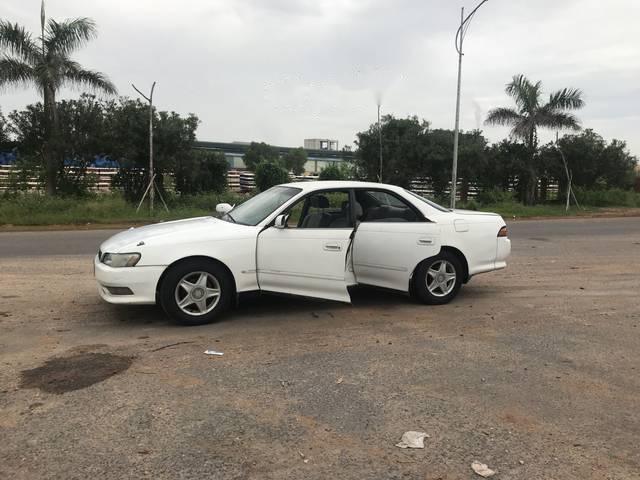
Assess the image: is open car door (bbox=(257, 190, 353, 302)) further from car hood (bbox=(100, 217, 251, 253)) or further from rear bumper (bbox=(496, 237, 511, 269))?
rear bumper (bbox=(496, 237, 511, 269))

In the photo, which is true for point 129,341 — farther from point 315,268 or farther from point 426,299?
point 426,299

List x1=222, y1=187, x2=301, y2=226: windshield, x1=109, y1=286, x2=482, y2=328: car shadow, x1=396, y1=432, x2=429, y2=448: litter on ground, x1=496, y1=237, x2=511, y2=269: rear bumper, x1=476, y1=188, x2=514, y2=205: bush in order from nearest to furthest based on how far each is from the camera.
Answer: x1=396, y1=432, x2=429, y2=448: litter on ground
x1=109, y1=286, x2=482, y2=328: car shadow
x1=222, y1=187, x2=301, y2=226: windshield
x1=496, y1=237, x2=511, y2=269: rear bumper
x1=476, y1=188, x2=514, y2=205: bush

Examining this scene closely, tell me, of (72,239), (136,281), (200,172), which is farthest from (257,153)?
(136,281)

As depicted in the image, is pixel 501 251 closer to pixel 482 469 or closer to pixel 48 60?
pixel 482 469

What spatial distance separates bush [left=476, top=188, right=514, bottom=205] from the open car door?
25303 mm

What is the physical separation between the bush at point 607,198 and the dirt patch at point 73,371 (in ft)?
110

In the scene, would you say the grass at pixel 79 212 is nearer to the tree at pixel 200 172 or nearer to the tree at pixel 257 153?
the tree at pixel 200 172

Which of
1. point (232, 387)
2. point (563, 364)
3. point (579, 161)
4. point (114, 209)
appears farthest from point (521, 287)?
point (579, 161)

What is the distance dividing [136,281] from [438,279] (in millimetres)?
3398

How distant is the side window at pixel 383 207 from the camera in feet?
20.9

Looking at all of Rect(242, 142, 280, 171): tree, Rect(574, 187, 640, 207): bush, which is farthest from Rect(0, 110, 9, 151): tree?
Rect(242, 142, 280, 171): tree

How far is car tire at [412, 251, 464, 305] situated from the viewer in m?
6.37

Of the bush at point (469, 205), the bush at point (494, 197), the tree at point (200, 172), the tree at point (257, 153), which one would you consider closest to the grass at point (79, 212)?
the tree at point (200, 172)

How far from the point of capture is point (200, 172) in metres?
29.0
